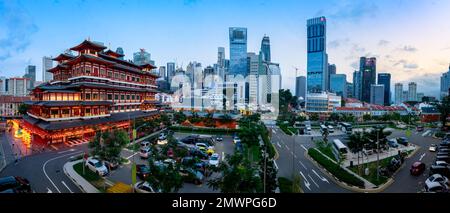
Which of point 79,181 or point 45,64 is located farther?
point 45,64

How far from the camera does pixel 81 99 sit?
10.5 m

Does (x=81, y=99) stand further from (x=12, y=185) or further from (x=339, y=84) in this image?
(x=339, y=84)

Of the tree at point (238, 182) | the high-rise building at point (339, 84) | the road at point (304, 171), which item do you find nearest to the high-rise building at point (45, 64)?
the tree at point (238, 182)

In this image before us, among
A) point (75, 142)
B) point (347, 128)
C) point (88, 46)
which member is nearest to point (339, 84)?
point (347, 128)

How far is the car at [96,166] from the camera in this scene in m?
5.83

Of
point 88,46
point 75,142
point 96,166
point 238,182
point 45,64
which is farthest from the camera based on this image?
point 88,46

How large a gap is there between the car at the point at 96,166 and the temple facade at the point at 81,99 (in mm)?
2326

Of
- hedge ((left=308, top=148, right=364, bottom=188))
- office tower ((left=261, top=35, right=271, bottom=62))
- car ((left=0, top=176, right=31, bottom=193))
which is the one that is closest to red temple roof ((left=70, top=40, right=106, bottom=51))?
car ((left=0, top=176, right=31, bottom=193))

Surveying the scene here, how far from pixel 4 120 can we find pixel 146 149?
1656 centimetres

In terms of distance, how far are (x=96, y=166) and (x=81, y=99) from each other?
608 centimetres

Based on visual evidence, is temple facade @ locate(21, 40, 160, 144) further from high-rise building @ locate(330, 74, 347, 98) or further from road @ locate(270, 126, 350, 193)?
high-rise building @ locate(330, 74, 347, 98)

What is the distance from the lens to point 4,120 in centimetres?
1614

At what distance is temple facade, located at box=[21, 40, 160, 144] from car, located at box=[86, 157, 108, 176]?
2.33 metres
